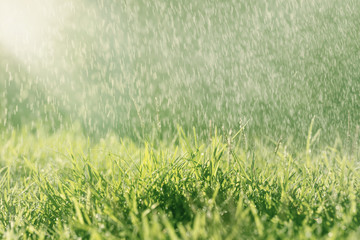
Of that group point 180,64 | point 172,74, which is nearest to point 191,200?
point 172,74

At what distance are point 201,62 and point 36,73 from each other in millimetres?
2354

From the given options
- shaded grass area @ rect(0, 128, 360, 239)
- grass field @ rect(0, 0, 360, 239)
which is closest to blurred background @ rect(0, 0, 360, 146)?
grass field @ rect(0, 0, 360, 239)

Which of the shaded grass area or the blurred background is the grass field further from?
the shaded grass area

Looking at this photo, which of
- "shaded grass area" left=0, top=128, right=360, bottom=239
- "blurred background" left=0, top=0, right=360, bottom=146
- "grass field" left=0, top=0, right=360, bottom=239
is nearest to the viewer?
"shaded grass area" left=0, top=128, right=360, bottom=239

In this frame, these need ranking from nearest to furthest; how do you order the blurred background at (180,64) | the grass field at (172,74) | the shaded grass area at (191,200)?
the shaded grass area at (191,200) < the grass field at (172,74) < the blurred background at (180,64)

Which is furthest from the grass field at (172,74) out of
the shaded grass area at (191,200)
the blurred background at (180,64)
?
the shaded grass area at (191,200)

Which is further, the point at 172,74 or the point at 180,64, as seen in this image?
the point at 180,64

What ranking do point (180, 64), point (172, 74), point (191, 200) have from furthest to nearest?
point (180, 64) → point (172, 74) → point (191, 200)

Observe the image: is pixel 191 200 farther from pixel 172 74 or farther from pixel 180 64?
pixel 180 64

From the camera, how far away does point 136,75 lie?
5.69m

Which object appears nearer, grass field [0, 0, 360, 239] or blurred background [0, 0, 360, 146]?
grass field [0, 0, 360, 239]

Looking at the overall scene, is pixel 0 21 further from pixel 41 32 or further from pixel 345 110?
pixel 345 110

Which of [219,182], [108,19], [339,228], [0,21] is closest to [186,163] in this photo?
[219,182]

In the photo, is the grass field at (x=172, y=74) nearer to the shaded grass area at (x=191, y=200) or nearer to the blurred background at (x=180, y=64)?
the blurred background at (x=180, y=64)
